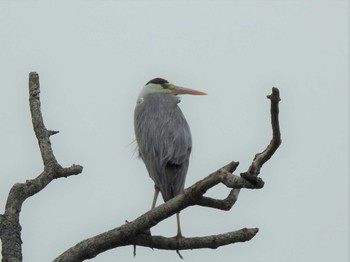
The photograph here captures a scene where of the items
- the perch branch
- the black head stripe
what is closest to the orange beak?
the black head stripe

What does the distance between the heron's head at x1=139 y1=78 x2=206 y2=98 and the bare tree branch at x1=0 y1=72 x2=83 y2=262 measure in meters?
3.26

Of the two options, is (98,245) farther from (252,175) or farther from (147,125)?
(147,125)

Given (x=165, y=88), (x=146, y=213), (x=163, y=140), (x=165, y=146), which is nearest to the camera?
(x=146, y=213)

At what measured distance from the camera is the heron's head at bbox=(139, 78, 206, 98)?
8898 millimetres

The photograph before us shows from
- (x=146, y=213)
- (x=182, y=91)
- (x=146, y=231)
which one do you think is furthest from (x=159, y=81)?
(x=146, y=213)

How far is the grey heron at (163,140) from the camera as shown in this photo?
679cm

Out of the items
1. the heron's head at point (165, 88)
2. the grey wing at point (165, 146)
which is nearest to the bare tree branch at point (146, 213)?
the grey wing at point (165, 146)

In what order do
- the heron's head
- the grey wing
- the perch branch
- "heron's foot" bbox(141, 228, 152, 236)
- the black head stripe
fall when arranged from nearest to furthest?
1. the perch branch
2. "heron's foot" bbox(141, 228, 152, 236)
3. the grey wing
4. the heron's head
5. the black head stripe

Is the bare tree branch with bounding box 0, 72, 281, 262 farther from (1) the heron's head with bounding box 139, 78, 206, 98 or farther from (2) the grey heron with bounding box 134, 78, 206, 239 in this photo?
(1) the heron's head with bounding box 139, 78, 206, 98

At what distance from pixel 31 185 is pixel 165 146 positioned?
213 centimetres

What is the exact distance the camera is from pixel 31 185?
5.22 m

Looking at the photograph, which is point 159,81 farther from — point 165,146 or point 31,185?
point 31,185

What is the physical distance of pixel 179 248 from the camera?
5.40 metres

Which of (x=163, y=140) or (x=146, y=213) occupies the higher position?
(x=163, y=140)
